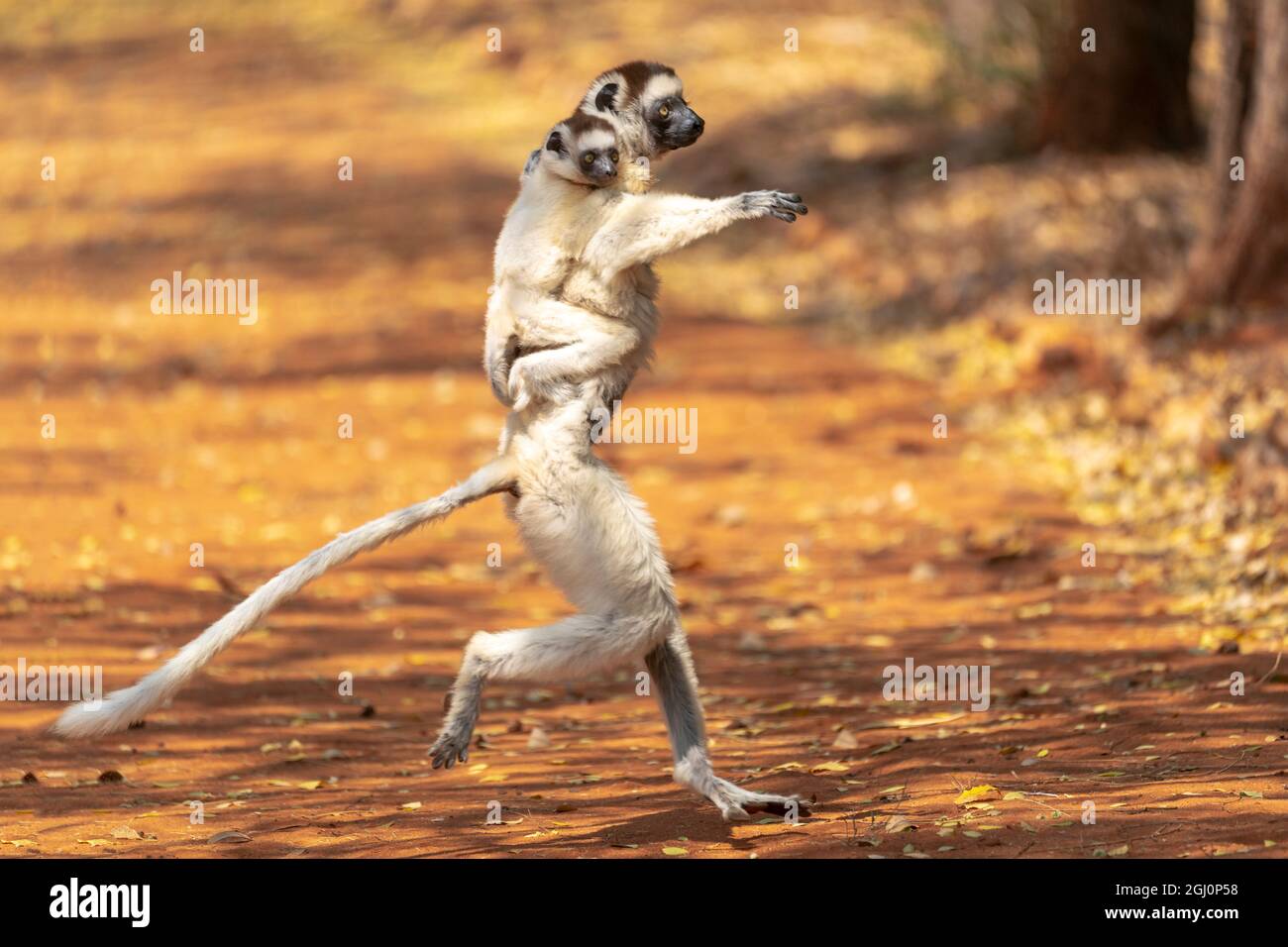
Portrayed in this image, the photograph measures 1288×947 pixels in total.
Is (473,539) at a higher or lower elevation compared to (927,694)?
higher

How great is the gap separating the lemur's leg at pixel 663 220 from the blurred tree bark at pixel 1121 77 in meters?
11.7

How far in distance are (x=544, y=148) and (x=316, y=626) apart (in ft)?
13.0

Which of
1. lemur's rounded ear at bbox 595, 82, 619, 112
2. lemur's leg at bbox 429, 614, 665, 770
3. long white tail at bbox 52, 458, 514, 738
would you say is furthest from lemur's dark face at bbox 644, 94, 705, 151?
lemur's leg at bbox 429, 614, 665, 770

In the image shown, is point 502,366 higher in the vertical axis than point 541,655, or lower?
higher

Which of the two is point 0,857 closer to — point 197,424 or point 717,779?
point 717,779

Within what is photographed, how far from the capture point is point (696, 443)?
40.1 ft

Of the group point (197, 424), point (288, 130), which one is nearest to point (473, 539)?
point (197, 424)

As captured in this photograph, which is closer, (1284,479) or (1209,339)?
(1284,479)

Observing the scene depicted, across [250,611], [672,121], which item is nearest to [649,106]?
[672,121]

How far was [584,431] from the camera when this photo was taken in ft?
16.8

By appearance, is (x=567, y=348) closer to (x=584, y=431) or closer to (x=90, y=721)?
(x=584, y=431)

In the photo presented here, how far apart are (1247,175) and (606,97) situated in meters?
7.56

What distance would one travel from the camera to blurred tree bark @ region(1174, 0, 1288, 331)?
10953 mm

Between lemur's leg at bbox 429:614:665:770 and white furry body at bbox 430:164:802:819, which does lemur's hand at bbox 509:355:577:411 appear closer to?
white furry body at bbox 430:164:802:819
